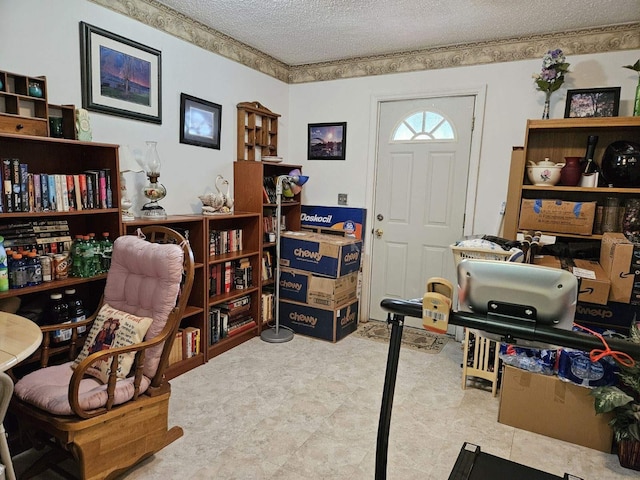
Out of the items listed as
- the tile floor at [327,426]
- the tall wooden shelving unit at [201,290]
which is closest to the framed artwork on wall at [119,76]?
the tall wooden shelving unit at [201,290]

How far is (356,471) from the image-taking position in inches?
80.8

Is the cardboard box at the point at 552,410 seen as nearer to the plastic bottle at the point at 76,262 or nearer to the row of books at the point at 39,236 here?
the plastic bottle at the point at 76,262

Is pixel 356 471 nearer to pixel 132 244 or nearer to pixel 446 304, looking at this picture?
pixel 446 304

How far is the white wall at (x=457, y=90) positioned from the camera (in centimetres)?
324

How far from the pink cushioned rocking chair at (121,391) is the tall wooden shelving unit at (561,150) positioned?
2.38m

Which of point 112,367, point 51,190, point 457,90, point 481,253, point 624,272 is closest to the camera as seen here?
point 112,367

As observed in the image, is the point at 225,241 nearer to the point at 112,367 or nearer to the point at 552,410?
the point at 112,367

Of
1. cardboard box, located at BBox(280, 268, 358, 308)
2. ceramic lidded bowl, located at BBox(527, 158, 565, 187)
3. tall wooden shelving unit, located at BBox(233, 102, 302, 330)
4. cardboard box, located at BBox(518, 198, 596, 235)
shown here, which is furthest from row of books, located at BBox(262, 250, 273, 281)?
ceramic lidded bowl, located at BBox(527, 158, 565, 187)

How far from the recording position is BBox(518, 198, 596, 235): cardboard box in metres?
2.93

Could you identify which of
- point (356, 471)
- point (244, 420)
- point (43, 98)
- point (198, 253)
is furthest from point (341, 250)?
point (43, 98)

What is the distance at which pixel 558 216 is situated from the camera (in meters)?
2.98

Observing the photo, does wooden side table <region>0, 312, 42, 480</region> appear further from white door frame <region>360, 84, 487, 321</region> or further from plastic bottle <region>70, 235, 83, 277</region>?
white door frame <region>360, 84, 487, 321</region>

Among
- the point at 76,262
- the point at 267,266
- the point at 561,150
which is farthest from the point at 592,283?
the point at 76,262

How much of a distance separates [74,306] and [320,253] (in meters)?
1.95
